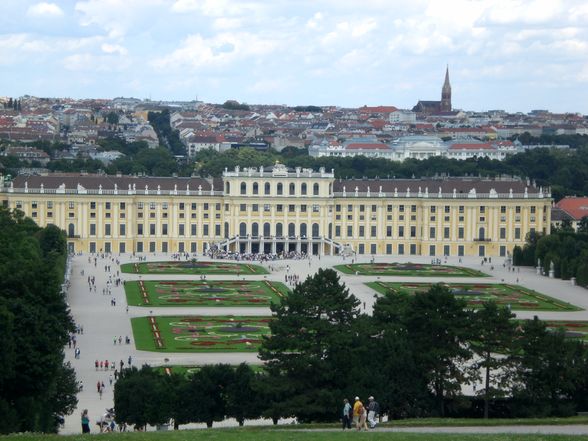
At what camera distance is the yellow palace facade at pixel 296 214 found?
3819 inches

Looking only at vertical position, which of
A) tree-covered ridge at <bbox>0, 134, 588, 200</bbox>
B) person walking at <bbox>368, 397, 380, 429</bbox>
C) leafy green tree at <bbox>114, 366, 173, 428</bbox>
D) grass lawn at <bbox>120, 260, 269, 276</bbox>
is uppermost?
tree-covered ridge at <bbox>0, 134, 588, 200</bbox>

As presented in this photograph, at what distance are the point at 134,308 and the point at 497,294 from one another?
18213 mm

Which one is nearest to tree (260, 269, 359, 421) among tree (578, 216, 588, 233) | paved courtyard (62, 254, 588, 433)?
paved courtyard (62, 254, 588, 433)

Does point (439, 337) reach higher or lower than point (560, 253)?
higher

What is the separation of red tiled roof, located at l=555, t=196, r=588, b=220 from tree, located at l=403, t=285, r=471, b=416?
217ft

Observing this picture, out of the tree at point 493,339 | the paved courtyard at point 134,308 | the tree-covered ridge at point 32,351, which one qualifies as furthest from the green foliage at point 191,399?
the tree at point 493,339

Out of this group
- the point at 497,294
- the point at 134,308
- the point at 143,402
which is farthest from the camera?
the point at 497,294

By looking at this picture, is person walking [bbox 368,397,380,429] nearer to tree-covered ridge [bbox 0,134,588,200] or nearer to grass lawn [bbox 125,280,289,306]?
grass lawn [bbox 125,280,289,306]

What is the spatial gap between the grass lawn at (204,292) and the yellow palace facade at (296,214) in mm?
19168

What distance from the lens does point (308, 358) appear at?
38312 mm

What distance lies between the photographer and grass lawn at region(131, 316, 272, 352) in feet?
Answer: 178

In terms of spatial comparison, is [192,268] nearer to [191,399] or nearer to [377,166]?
[191,399]

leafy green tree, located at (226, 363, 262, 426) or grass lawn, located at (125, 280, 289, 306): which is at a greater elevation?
leafy green tree, located at (226, 363, 262, 426)

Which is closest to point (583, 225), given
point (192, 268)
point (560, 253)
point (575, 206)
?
point (575, 206)
